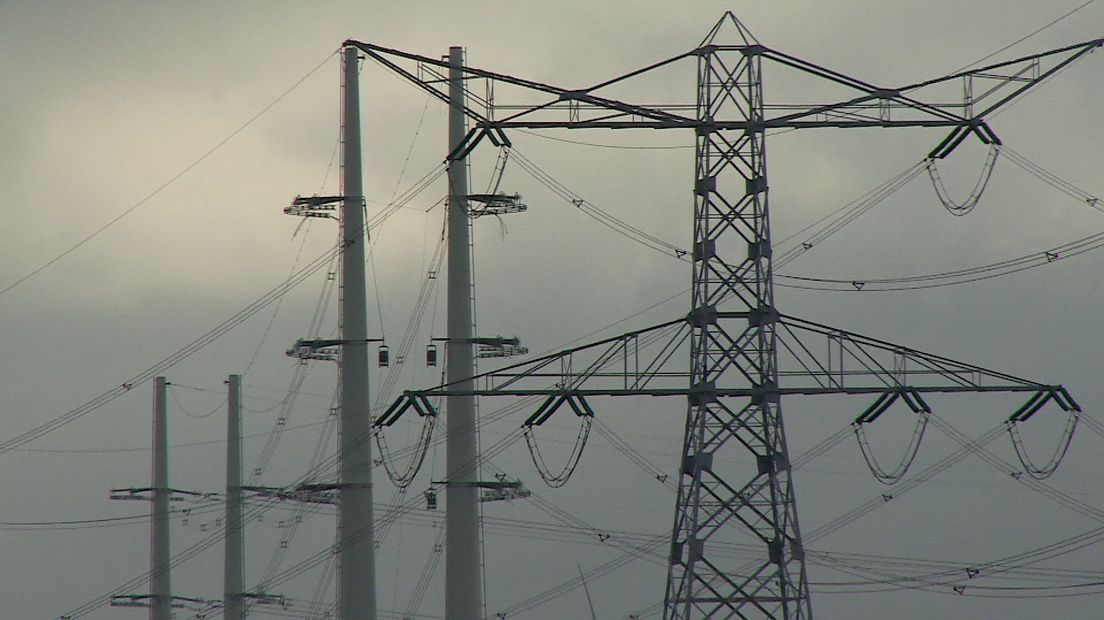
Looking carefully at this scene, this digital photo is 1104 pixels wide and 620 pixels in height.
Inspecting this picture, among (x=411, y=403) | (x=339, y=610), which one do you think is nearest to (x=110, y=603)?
(x=339, y=610)

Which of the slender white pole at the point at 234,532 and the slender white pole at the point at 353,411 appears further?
the slender white pole at the point at 234,532

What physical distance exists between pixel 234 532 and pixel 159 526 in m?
6.01

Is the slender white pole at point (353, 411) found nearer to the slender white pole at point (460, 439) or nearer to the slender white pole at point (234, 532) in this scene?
the slender white pole at point (460, 439)

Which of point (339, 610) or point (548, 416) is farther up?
point (548, 416)

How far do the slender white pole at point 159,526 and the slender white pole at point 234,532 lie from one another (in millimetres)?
4779

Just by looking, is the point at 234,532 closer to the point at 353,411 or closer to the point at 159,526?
the point at 159,526

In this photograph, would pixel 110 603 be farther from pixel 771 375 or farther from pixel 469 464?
pixel 771 375

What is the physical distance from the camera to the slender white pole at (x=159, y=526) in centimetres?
12888

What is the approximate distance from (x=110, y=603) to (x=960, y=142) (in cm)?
7961

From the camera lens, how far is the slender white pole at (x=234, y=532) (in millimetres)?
124250

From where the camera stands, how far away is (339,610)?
3344 inches

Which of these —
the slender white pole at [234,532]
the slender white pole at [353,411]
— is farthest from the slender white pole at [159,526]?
the slender white pole at [353,411]

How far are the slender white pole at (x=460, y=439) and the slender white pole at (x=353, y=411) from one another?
3.43 meters

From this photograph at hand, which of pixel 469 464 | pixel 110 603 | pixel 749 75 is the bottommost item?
pixel 110 603
